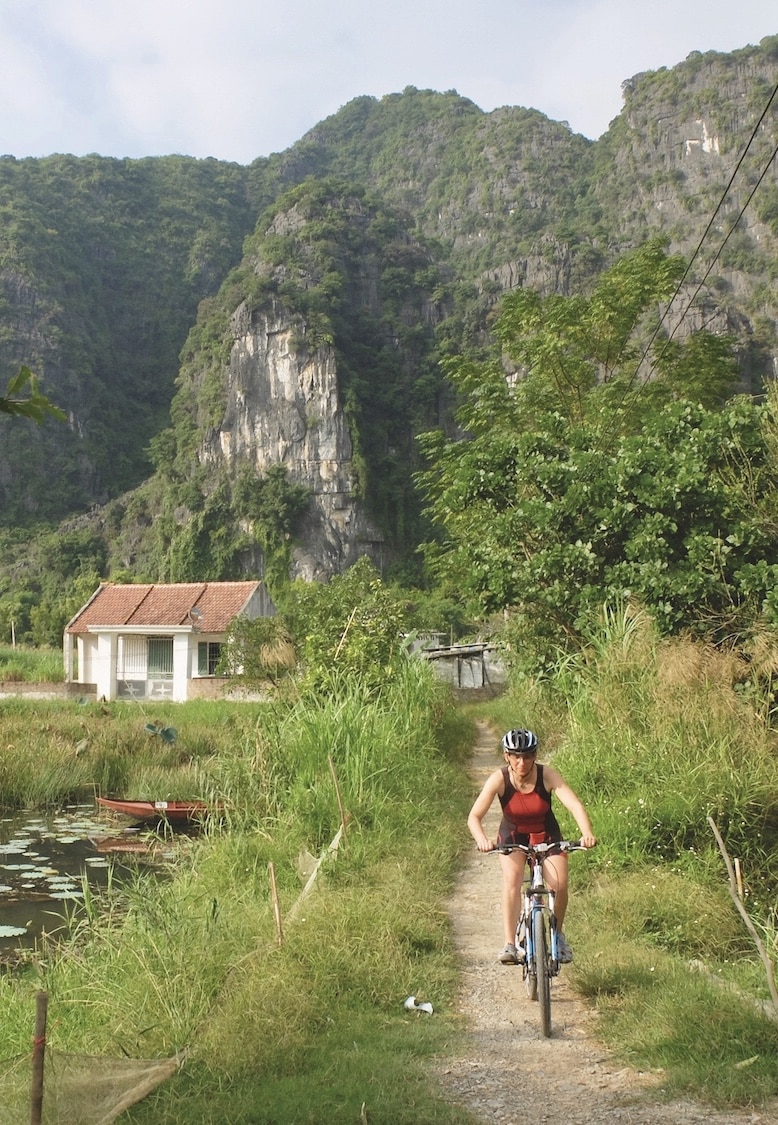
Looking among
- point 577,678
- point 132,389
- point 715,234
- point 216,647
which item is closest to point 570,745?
point 577,678

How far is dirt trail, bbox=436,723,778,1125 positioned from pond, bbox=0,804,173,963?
3.42m

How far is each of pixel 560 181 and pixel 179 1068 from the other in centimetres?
12301

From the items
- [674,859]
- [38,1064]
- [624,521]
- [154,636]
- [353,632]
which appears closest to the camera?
[38,1064]

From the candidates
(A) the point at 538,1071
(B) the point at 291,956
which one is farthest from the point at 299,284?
(A) the point at 538,1071

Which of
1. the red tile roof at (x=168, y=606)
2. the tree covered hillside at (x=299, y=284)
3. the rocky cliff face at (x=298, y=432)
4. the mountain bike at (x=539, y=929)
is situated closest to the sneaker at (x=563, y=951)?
the mountain bike at (x=539, y=929)

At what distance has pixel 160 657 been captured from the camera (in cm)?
3183

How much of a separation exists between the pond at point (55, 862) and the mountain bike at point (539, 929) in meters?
3.63

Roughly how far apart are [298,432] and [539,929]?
235 ft

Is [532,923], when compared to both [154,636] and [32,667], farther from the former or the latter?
[32,667]

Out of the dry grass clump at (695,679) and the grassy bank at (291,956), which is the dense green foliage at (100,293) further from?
the dry grass clump at (695,679)

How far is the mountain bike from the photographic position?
4508 millimetres

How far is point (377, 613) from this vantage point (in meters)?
15.9

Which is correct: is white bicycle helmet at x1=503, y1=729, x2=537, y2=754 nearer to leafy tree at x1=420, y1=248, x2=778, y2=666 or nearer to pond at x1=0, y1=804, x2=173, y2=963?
pond at x1=0, y1=804, x2=173, y2=963

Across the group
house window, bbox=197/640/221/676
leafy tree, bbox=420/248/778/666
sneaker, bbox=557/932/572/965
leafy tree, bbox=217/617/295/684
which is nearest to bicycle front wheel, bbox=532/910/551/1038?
sneaker, bbox=557/932/572/965
